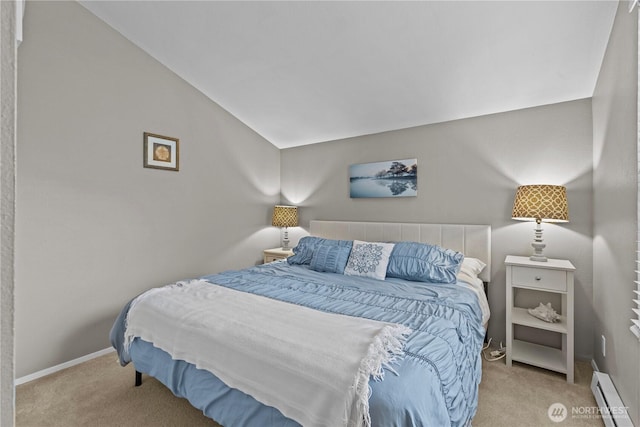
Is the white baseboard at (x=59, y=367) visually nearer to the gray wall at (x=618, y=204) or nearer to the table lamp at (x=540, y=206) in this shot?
the gray wall at (x=618, y=204)

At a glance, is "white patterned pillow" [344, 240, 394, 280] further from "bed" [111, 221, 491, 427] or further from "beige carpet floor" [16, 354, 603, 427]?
"beige carpet floor" [16, 354, 603, 427]

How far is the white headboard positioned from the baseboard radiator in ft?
3.37

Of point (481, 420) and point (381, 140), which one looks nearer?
point (481, 420)

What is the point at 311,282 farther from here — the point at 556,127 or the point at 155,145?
the point at 556,127

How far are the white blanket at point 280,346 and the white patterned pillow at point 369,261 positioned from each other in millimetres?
1015

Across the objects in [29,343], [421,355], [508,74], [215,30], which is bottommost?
[29,343]

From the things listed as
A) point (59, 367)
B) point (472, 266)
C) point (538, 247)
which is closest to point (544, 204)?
point (538, 247)

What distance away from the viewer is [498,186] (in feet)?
9.30

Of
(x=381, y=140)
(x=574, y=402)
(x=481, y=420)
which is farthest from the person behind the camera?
(x=381, y=140)

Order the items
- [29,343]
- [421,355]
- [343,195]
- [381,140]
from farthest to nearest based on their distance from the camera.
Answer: [343,195], [381,140], [29,343], [421,355]

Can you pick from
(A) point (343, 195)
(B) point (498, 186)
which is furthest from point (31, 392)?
(B) point (498, 186)

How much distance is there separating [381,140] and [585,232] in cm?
208

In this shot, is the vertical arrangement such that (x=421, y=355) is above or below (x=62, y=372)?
above

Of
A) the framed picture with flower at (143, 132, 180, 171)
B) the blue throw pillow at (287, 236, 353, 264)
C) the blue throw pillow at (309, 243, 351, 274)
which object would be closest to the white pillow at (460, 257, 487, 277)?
the blue throw pillow at (309, 243, 351, 274)
